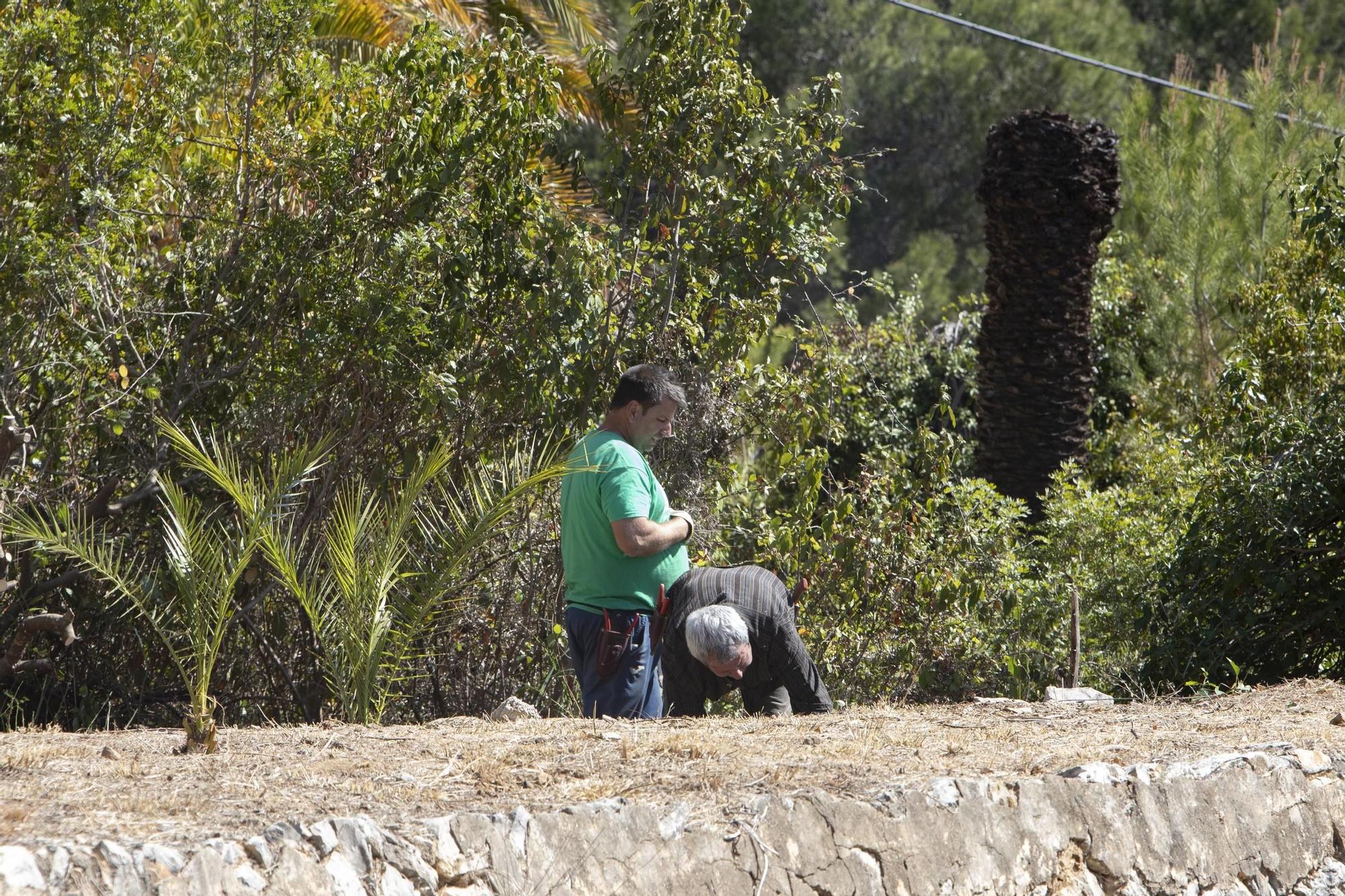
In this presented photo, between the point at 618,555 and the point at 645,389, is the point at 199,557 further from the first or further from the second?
→ the point at 645,389

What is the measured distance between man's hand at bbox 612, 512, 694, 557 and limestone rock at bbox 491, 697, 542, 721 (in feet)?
3.18

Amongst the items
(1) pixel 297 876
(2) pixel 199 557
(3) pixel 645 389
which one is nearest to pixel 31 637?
(2) pixel 199 557

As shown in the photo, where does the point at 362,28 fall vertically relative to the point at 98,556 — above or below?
above

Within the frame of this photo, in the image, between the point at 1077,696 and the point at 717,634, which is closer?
the point at 717,634

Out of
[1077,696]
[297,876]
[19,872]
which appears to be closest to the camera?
[19,872]

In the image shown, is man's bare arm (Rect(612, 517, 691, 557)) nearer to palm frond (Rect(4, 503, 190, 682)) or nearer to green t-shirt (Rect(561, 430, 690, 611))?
green t-shirt (Rect(561, 430, 690, 611))

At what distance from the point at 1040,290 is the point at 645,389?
6.45 meters

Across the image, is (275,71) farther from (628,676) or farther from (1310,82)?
(1310,82)

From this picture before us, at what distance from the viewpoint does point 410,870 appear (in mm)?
2895

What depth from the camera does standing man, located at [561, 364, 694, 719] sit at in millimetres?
4598

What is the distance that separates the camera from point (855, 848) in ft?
11.0

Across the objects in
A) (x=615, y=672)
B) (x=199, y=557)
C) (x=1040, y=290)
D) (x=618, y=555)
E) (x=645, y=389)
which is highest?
(x=1040, y=290)

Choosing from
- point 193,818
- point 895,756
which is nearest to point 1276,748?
point 895,756

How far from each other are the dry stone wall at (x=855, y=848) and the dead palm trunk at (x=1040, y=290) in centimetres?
601
